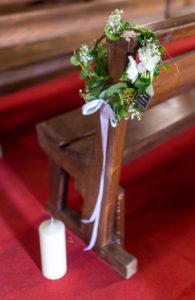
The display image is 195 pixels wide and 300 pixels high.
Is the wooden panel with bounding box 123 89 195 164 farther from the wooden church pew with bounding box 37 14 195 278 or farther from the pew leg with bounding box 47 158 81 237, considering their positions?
the pew leg with bounding box 47 158 81 237

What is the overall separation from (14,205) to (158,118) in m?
0.79

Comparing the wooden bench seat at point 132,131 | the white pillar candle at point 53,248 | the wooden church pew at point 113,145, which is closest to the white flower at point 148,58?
the wooden church pew at point 113,145

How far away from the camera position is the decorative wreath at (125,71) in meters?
1.20

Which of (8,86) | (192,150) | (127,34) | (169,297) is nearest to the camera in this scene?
(127,34)

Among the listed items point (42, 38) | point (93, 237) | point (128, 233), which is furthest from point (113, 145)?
point (42, 38)

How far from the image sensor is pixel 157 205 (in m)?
2.03

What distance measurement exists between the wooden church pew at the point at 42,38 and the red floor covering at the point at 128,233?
1.88ft

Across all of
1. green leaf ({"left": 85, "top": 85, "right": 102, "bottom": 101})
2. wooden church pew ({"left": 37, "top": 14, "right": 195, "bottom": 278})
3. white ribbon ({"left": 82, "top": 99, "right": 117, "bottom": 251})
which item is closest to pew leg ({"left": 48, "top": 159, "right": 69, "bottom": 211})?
wooden church pew ({"left": 37, "top": 14, "right": 195, "bottom": 278})

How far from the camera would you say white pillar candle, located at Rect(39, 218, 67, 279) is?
1.51m

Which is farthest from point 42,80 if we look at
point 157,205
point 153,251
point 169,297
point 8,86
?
point 169,297

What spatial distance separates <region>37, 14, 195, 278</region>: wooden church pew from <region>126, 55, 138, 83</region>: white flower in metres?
0.07

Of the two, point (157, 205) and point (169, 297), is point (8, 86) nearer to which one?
point (157, 205)

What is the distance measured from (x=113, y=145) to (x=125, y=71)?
0.31m

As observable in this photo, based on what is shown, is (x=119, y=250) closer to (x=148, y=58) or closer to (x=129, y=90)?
(x=129, y=90)
